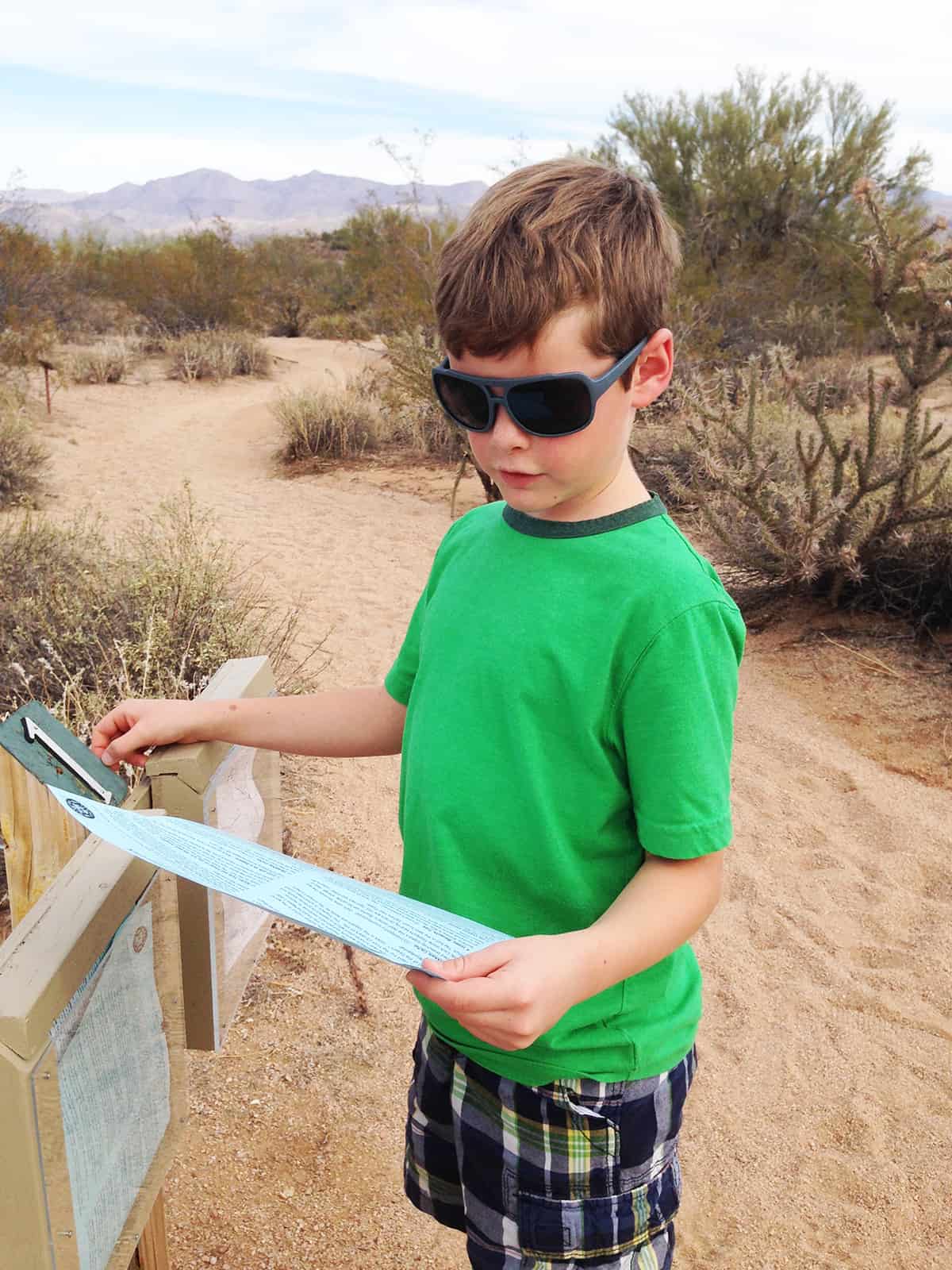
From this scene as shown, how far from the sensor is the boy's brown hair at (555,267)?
3.27ft

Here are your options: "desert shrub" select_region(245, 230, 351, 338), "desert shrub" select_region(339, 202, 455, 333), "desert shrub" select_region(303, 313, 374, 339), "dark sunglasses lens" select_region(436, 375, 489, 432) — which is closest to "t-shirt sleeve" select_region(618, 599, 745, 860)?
"dark sunglasses lens" select_region(436, 375, 489, 432)

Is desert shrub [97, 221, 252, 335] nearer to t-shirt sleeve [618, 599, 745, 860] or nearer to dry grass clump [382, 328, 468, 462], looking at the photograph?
dry grass clump [382, 328, 468, 462]

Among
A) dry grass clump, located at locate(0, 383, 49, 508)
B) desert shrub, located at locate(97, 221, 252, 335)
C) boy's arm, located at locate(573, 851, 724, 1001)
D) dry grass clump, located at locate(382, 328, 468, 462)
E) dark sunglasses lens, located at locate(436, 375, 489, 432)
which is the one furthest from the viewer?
desert shrub, located at locate(97, 221, 252, 335)

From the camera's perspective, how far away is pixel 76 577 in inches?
178

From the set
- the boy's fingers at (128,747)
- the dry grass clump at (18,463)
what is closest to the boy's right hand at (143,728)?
the boy's fingers at (128,747)

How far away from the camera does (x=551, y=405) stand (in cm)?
100

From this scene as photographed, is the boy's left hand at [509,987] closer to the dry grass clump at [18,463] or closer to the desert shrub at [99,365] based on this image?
the dry grass clump at [18,463]

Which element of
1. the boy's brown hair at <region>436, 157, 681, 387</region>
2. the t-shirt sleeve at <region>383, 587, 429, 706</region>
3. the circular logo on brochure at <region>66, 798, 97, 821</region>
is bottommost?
the t-shirt sleeve at <region>383, 587, 429, 706</region>

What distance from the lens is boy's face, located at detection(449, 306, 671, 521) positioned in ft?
3.31

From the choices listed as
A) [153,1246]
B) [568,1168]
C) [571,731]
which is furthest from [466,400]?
[153,1246]

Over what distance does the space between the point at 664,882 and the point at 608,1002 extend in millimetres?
168

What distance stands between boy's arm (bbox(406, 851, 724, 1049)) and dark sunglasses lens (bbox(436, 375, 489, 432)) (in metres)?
0.46

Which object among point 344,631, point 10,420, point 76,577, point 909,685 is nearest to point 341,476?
point 10,420

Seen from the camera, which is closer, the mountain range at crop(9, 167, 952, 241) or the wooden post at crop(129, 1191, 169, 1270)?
the wooden post at crop(129, 1191, 169, 1270)
